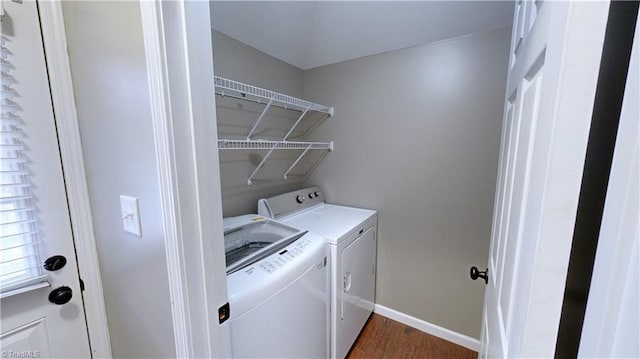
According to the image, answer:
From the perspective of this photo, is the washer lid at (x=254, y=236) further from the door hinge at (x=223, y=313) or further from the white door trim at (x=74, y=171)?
the white door trim at (x=74, y=171)

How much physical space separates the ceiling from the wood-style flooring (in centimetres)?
233

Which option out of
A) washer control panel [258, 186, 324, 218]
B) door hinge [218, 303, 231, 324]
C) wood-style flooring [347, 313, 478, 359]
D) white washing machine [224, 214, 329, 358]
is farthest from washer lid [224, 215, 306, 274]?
wood-style flooring [347, 313, 478, 359]

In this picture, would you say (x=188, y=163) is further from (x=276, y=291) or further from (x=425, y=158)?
(x=425, y=158)

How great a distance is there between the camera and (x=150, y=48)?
585 mm

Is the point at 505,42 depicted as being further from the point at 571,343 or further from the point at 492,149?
the point at 571,343

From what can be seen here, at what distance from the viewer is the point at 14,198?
0.82m

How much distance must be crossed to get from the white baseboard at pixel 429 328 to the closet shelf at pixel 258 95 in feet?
6.23

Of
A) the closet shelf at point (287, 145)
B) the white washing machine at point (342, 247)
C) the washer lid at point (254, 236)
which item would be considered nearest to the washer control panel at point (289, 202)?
the white washing machine at point (342, 247)

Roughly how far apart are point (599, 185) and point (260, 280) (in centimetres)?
101

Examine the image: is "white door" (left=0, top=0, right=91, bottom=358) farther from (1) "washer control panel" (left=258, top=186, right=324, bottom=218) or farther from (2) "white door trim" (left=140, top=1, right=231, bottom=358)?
(1) "washer control panel" (left=258, top=186, right=324, bottom=218)

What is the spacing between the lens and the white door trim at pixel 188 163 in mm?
579

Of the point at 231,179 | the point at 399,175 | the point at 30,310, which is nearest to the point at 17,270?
the point at 30,310

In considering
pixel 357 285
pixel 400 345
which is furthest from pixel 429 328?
pixel 357 285

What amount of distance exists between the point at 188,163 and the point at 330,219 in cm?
136
